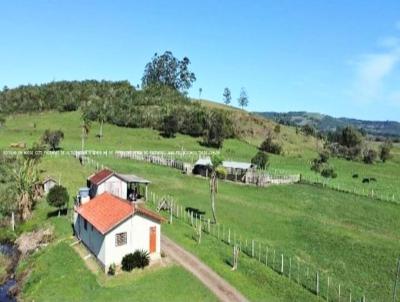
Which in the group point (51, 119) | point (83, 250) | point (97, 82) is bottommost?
point (83, 250)

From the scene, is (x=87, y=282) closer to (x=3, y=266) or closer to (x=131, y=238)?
(x=131, y=238)

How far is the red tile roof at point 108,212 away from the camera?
43562mm

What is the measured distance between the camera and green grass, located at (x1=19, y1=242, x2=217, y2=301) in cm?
3769

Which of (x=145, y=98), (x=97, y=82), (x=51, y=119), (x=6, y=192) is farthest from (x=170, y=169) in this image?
(x=97, y=82)

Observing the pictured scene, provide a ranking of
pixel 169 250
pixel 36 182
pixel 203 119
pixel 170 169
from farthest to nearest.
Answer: pixel 203 119 → pixel 170 169 → pixel 36 182 → pixel 169 250

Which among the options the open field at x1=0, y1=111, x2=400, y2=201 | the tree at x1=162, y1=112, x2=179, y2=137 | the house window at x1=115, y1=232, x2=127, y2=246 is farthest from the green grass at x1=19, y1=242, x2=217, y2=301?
the tree at x1=162, y1=112, x2=179, y2=137

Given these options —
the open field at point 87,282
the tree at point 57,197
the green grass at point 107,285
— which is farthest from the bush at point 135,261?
the tree at point 57,197

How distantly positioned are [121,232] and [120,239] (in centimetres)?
65

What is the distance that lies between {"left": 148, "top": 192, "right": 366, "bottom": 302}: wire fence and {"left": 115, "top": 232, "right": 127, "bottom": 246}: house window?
9904 millimetres

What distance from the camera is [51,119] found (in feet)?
477

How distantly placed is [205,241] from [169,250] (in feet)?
15.6

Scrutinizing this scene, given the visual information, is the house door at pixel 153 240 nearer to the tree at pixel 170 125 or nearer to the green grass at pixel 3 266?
the green grass at pixel 3 266

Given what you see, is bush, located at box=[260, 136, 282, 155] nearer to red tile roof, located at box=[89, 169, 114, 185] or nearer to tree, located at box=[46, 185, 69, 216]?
red tile roof, located at box=[89, 169, 114, 185]

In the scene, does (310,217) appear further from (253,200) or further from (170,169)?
(170,169)
